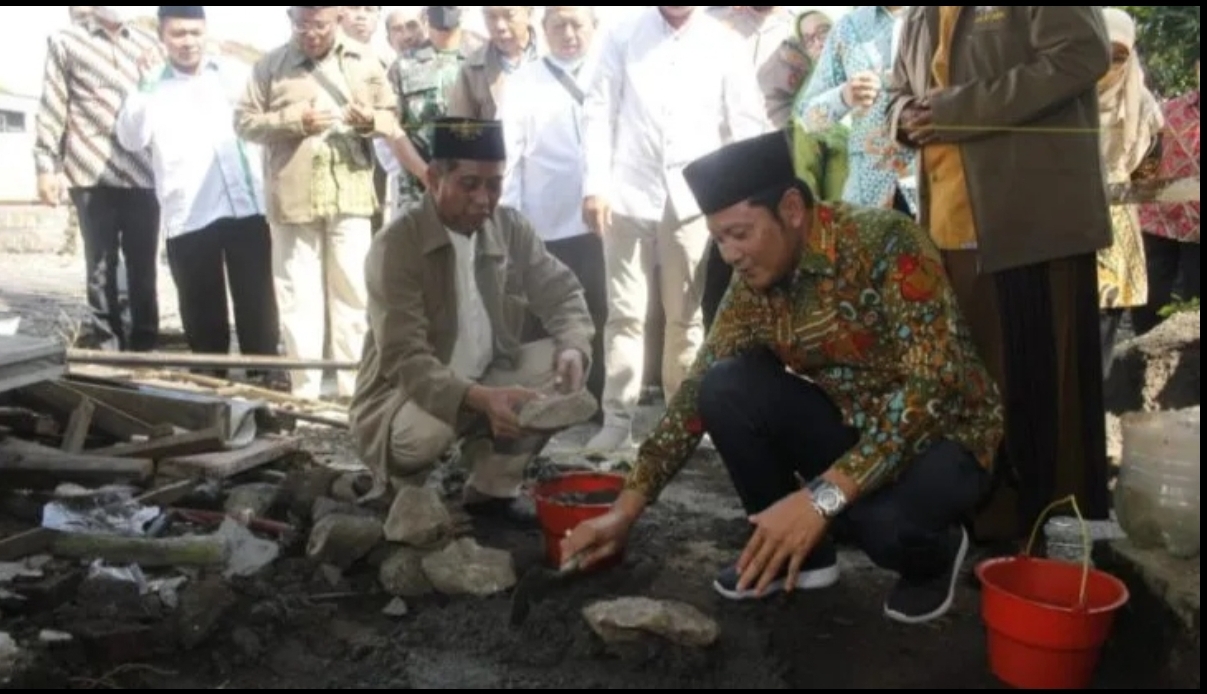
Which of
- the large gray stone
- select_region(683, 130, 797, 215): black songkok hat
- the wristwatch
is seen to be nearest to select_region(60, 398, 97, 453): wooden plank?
select_region(683, 130, 797, 215): black songkok hat

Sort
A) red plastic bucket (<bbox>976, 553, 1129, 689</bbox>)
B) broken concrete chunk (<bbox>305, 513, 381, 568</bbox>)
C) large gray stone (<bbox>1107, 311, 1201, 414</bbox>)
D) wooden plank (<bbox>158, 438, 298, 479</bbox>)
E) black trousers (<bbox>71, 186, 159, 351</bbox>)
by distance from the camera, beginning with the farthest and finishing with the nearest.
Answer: black trousers (<bbox>71, 186, 159, 351</bbox>), large gray stone (<bbox>1107, 311, 1201, 414</bbox>), wooden plank (<bbox>158, 438, 298, 479</bbox>), broken concrete chunk (<bbox>305, 513, 381, 568</bbox>), red plastic bucket (<bbox>976, 553, 1129, 689</bbox>)

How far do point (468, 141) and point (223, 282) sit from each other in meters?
3.49

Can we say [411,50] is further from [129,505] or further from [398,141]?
[129,505]

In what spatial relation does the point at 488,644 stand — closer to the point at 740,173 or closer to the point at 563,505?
the point at 563,505

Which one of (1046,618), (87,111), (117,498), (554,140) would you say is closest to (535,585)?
(1046,618)

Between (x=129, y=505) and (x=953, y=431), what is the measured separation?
292 centimetres

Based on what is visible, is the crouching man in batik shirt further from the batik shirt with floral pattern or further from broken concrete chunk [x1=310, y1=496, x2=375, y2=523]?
broken concrete chunk [x1=310, y1=496, x2=375, y2=523]

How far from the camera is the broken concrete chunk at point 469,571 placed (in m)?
3.48

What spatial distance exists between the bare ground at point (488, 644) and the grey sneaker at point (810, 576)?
1.5 inches

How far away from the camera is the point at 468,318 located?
14.4ft

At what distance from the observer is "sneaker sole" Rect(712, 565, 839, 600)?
3398 millimetres

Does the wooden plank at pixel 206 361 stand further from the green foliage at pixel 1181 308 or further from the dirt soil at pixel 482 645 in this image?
the green foliage at pixel 1181 308

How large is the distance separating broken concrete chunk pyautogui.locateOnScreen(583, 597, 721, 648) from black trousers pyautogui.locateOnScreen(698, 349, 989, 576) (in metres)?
0.52

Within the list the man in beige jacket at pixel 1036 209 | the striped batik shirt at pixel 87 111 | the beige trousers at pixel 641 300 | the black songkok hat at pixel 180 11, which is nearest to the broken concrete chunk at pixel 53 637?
the man in beige jacket at pixel 1036 209
